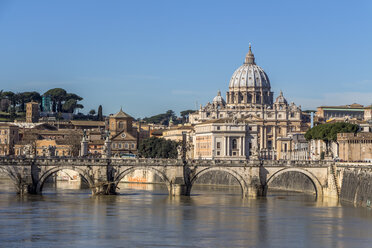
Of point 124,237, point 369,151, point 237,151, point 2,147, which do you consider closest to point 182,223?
point 124,237

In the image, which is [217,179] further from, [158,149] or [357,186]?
[357,186]

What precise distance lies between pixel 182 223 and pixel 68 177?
59.1 metres

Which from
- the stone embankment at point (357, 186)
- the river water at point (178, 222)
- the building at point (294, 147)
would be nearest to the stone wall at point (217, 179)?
the building at point (294, 147)

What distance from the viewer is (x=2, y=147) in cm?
16988

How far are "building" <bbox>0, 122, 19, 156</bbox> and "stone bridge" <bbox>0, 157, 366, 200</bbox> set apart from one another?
8540cm

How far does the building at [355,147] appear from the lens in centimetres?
9944

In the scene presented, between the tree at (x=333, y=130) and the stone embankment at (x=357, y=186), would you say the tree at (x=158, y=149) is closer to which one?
the tree at (x=333, y=130)

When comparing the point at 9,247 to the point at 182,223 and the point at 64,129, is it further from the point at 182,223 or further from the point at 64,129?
the point at 64,129

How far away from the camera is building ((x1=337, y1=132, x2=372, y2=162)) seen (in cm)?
9944

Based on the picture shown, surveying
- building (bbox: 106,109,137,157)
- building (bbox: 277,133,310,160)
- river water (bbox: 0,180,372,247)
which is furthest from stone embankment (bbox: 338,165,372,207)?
building (bbox: 106,109,137,157)

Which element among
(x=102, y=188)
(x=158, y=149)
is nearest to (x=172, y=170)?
(x=102, y=188)

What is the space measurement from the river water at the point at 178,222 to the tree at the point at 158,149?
180 feet

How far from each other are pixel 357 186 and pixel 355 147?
2436 centimetres

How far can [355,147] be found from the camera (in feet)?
331
